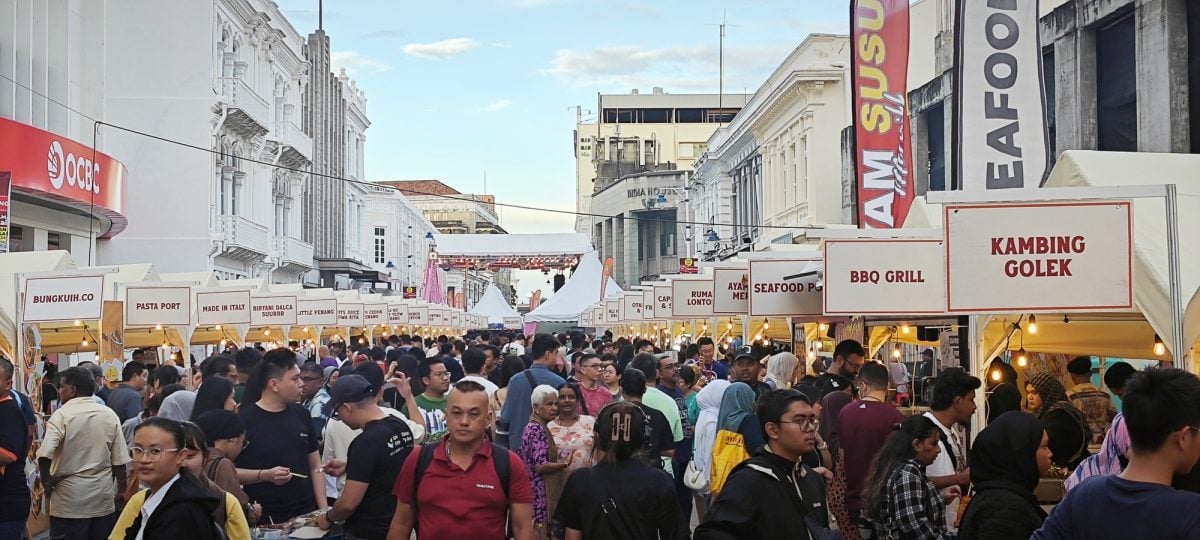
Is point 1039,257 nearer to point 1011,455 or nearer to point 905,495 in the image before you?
point 905,495

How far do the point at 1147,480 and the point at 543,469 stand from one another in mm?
4390

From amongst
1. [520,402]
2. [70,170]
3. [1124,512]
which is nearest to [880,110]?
[520,402]

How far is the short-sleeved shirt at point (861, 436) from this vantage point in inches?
320

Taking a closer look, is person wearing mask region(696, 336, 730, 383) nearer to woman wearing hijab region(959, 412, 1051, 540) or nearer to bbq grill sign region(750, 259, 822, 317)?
bbq grill sign region(750, 259, 822, 317)

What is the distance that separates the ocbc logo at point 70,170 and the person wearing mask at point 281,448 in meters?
18.7

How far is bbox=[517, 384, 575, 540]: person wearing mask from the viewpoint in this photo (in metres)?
7.77

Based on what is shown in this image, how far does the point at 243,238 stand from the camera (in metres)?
40.0

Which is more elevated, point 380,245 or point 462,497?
point 380,245

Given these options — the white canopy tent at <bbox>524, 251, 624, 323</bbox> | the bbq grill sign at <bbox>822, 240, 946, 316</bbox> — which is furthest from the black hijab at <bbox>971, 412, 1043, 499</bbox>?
the white canopy tent at <bbox>524, 251, 624, 323</bbox>

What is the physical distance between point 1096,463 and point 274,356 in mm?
4787

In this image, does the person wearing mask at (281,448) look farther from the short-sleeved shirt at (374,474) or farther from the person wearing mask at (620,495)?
the person wearing mask at (620,495)

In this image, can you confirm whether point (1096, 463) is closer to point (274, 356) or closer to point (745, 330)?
point (274, 356)

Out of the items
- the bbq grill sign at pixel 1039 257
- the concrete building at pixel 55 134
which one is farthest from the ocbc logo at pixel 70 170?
the bbq grill sign at pixel 1039 257

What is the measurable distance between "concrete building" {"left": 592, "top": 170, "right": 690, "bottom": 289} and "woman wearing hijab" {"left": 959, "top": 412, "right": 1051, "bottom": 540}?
2815 inches
